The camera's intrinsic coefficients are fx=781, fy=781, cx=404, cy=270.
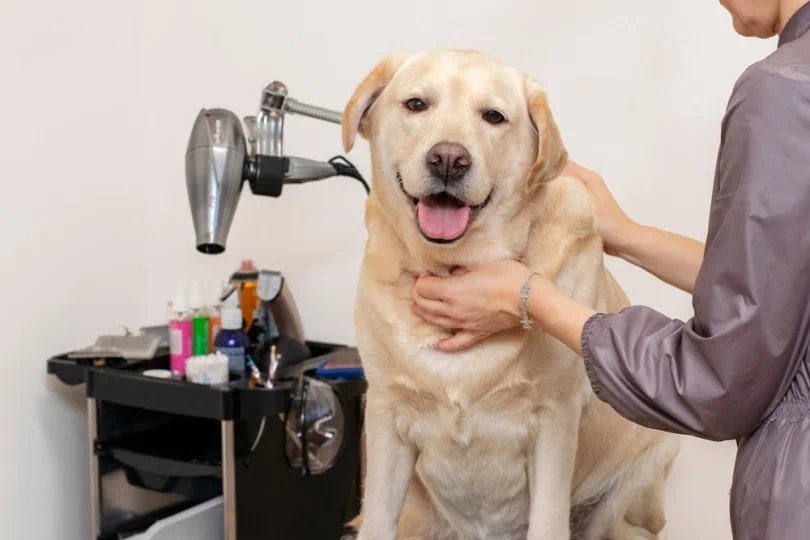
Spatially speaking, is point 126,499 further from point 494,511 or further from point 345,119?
point 345,119

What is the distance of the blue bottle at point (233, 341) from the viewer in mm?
1854

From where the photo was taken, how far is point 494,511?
1.24 meters

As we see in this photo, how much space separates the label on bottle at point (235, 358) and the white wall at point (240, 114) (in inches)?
16.9

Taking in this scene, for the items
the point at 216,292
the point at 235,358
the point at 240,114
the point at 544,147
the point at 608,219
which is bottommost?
the point at 235,358

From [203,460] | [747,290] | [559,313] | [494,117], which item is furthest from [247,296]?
[747,290]

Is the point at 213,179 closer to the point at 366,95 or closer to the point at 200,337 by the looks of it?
the point at 366,95

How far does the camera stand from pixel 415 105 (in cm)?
115

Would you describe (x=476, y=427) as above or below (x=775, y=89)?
below

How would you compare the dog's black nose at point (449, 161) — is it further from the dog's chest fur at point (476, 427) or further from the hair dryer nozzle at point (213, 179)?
the hair dryer nozzle at point (213, 179)

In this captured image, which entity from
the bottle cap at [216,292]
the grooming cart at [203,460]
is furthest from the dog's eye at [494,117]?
the bottle cap at [216,292]

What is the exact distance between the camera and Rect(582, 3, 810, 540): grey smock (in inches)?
26.8

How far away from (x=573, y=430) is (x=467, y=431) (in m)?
0.16

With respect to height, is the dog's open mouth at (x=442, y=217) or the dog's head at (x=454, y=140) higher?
the dog's head at (x=454, y=140)

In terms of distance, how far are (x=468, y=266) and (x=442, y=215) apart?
138 mm
